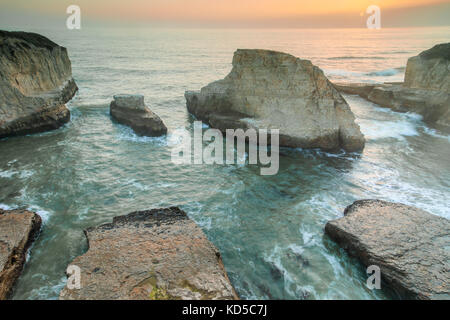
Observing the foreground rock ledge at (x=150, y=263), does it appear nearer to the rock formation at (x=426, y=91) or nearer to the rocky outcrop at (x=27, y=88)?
the rocky outcrop at (x=27, y=88)

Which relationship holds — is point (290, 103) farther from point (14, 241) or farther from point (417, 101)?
point (14, 241)

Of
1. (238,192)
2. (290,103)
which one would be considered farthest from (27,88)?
(290,103)

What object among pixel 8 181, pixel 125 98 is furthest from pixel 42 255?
pixel 125 98

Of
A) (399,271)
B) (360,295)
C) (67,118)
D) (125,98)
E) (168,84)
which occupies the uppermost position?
(168,84)

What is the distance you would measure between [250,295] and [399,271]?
12.4 feet

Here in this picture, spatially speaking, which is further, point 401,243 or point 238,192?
point 238,192

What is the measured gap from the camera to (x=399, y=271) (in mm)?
6844

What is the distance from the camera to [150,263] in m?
6.59

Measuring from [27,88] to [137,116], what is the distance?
6.78m

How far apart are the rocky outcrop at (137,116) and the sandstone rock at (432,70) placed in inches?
807

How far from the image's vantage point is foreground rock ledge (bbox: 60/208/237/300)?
5.84m

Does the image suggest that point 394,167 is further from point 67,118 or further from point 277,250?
point 67,118

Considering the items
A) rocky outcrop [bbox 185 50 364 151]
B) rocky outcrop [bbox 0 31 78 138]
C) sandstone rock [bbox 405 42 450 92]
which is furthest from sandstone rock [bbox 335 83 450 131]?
rocky outcrop [bbox 0 31 78 138]

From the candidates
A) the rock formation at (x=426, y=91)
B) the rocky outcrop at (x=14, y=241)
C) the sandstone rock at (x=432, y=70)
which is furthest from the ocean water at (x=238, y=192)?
the sandstone rock at (x=432, y=70)
